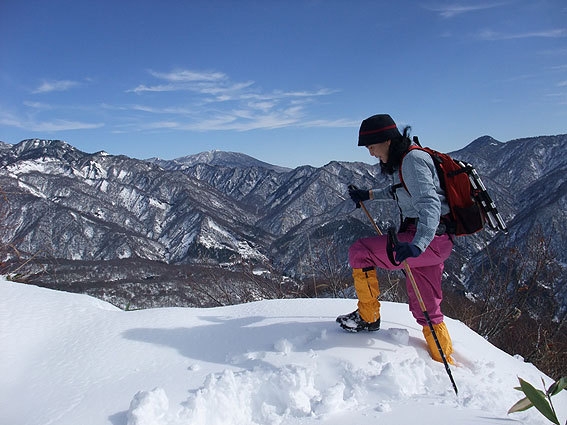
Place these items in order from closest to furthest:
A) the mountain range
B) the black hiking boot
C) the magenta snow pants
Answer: the magenta snow pants, the black hiking boot, the mountain range

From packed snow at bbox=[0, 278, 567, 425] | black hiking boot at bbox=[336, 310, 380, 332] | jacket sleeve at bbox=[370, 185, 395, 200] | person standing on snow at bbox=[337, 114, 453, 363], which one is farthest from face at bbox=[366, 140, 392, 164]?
packed snow at bbox=[0, 278, 567, 425]

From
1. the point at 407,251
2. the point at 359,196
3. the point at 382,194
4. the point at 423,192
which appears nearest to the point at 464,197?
the point at 423,192

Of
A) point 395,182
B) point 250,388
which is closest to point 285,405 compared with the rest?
point 250,388

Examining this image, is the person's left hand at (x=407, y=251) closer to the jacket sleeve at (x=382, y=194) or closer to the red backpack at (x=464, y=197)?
the red backpack at (x=464, y=197)

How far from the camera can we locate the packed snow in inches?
121

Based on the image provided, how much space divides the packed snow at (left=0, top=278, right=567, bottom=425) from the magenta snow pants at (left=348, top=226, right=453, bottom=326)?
0.42 meters

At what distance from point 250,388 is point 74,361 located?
1.82 meters

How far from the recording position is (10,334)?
4164 millimetres

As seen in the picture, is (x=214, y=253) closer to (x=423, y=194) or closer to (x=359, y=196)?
(x=359, y=196)

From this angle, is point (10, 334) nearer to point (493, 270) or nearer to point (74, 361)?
point (74, 361)

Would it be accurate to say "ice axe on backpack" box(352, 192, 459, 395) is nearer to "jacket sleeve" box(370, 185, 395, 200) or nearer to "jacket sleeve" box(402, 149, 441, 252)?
"jacket sleeve" box(402, 149, 441, 252)

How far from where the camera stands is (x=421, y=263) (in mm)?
4055

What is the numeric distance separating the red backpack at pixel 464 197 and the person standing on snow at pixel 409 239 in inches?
3.2

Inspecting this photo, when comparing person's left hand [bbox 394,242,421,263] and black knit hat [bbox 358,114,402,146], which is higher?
black knit hat [bbox 358,114,402,146]
